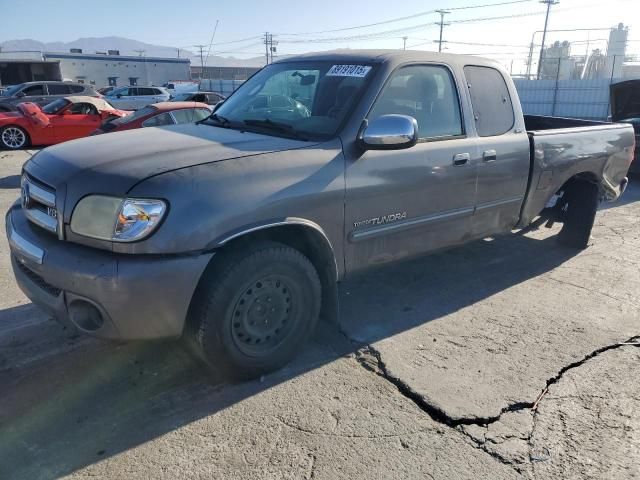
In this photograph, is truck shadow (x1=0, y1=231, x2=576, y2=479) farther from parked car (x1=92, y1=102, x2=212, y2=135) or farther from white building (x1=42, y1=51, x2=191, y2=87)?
white building (x1=42, y1=51, x2=191, y2=87)

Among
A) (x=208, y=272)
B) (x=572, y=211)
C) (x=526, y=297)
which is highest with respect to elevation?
(x=208, y=272)

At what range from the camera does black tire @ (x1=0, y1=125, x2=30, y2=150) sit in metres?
13.2

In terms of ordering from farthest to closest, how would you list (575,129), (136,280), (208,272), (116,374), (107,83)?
(107,83), (575,129), (116,374), (208,272), (136,280)

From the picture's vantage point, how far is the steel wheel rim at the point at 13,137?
13.2 m

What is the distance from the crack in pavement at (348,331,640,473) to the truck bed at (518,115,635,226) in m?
1.62

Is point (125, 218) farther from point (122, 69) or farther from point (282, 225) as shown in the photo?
point (122, 69)

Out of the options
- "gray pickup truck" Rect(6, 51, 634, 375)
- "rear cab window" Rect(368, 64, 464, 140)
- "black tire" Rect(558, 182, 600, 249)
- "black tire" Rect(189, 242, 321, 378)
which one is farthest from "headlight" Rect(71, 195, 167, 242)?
"black tire" Rect(558, 182, 600, 249)

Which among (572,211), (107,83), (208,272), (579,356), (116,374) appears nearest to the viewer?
Result: (208,272)

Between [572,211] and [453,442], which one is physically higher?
[572,211]

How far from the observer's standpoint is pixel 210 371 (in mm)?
3248

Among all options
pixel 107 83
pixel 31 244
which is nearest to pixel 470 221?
pixel 31 244

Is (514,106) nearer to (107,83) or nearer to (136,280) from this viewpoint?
(136,280)

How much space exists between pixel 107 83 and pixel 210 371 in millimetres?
57544

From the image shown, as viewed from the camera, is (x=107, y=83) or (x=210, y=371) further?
(x=107, y=83)
